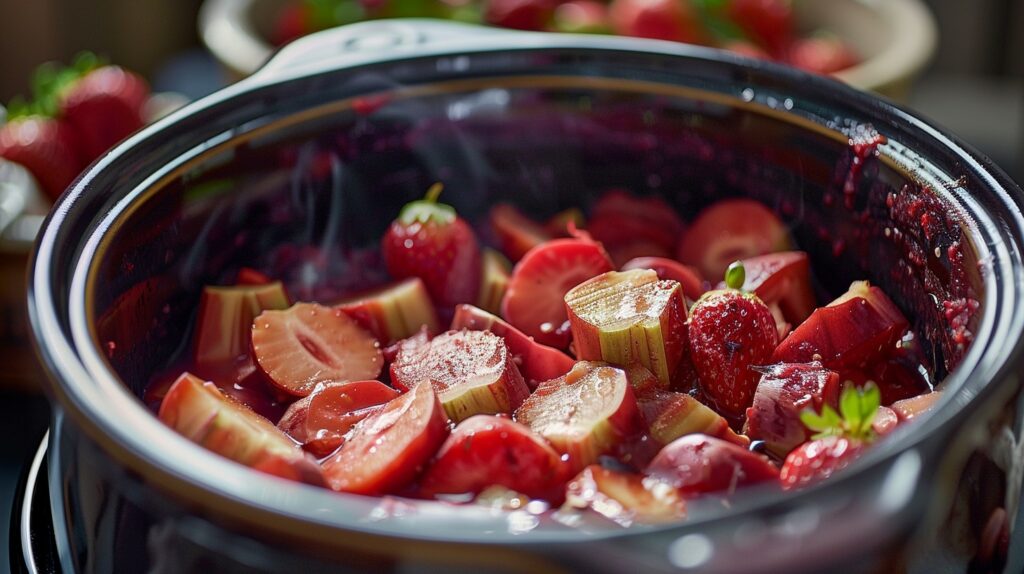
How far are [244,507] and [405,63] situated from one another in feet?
1.51

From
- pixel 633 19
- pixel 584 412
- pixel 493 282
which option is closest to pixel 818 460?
pixel 584 412

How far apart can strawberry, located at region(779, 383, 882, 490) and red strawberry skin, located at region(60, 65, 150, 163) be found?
100cm

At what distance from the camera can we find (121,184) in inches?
25.3

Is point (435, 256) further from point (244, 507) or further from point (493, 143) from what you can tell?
point (244, 507)

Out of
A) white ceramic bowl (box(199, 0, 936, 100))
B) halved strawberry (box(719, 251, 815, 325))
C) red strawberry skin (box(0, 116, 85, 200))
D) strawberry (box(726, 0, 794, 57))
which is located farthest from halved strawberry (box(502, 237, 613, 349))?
strawberry (box(726, 0, 794, 57))

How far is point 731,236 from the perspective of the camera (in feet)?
2.72

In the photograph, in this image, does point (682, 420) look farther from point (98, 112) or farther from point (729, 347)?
point (98, 112)

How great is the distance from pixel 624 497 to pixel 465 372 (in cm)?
18

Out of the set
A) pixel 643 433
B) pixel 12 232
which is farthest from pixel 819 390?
pixel 12 232

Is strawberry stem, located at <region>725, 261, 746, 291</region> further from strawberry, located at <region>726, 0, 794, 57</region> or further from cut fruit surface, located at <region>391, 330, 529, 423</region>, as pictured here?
strawberry, located at <region>726, 0, 794, 57</region>

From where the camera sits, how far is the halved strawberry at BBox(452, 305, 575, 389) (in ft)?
2.28

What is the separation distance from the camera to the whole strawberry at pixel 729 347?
665 millimetres

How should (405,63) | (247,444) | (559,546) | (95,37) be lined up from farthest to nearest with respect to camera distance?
(95,37) → (405,63) → (247,444) → (559,546)

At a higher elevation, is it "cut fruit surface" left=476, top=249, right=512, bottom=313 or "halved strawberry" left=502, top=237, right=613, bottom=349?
"halved strawberry" left=502, top=237, right=613, bottom=349
